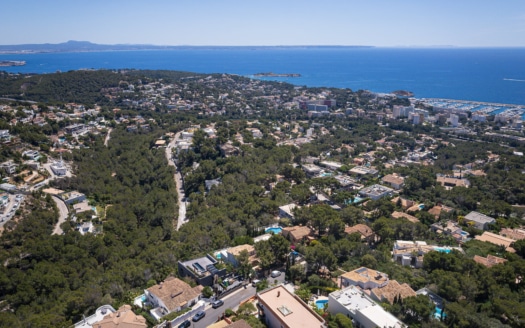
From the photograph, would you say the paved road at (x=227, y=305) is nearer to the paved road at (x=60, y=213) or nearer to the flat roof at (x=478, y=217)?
the paved road at (x=60, y=213)

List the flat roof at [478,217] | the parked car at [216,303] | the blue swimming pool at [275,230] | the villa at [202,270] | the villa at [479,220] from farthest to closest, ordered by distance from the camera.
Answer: the flat roof at [478,217], the villa at [479,220], the blue swimming pool at [275,230], the villa at [202,270], the parked car at [216,303]

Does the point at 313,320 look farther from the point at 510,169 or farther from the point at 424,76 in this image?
the point at 424,76

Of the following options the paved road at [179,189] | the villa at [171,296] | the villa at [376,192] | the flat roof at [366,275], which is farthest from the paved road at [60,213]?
the villa at [376,192]

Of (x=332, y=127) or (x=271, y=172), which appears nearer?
(x=271, y=172)

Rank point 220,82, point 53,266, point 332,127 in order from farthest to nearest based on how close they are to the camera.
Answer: point 220,82, point 332,127, point 53,266

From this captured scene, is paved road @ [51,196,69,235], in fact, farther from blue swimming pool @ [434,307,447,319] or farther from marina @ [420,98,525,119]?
marina @ [420,98,525,119]

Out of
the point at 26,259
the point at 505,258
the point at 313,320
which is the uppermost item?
the point at 313,320

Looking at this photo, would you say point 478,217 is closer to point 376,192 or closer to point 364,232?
point 376,192

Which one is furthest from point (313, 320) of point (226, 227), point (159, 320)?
point (226, 227)
